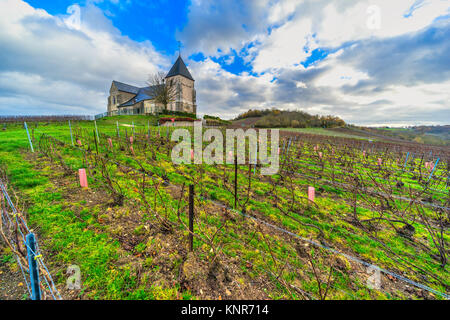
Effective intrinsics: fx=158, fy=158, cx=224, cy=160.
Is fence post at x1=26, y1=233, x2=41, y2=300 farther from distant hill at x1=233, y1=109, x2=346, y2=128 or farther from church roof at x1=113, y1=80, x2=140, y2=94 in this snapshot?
church roof at x1=113, y1=80, x2=140, y2=94

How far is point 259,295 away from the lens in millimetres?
2195

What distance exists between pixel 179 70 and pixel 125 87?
18729 mm

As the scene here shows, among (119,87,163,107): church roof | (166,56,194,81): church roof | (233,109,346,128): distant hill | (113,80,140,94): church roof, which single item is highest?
(166,56,194,81): church roof

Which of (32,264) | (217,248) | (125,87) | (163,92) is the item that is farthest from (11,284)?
(125,87)

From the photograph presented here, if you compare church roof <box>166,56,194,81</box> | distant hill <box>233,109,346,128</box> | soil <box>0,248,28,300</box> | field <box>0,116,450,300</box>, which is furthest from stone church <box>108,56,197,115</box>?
soil <box>0,248,28,300</box>

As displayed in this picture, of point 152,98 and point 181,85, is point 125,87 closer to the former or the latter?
point 152,98

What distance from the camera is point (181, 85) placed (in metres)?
40.7

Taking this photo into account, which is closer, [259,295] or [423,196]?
[259,295]

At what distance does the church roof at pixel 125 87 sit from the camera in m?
45.0

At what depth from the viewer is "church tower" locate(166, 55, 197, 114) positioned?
4066cm
